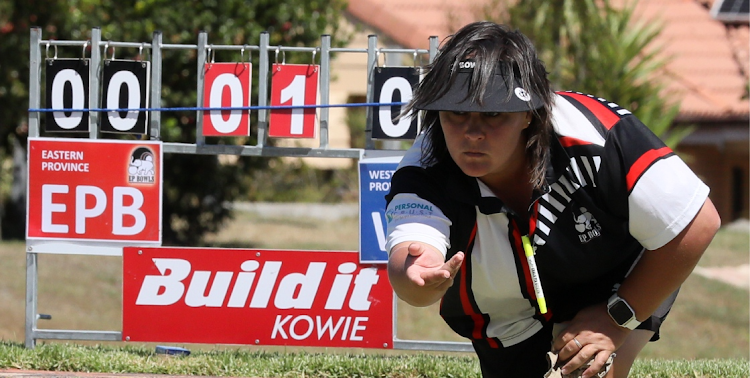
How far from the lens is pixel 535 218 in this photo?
2.64 meters

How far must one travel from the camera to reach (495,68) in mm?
2465

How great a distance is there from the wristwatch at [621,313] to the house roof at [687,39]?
46.5ft

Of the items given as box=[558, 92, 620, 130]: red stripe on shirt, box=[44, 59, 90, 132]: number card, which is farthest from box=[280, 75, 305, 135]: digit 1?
box=[558, 92, 620, 130]: red stripe on shirt

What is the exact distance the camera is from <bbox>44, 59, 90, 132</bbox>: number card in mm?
5590

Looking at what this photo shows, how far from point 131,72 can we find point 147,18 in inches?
283

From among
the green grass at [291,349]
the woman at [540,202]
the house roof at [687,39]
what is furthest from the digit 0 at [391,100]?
the house roof at [687,39]

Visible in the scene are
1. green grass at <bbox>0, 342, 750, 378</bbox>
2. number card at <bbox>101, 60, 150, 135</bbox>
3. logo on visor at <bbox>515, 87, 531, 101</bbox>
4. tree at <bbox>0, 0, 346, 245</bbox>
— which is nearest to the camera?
logo on visor at <bbox>515, 87, 531, 101</bbox>

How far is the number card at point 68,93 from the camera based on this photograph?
559 cm

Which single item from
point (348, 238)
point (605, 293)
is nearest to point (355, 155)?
point (605, 293)

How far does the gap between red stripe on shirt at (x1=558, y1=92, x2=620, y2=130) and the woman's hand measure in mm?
563

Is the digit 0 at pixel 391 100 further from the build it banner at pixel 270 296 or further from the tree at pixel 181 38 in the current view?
the tree at pixel 181 38

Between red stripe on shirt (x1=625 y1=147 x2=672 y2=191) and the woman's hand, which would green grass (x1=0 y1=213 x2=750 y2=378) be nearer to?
the woman's hand

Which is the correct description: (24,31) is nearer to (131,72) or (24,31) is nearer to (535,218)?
(131,72)

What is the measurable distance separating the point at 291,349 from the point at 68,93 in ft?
12.8
